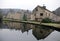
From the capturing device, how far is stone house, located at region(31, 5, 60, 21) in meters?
4.86

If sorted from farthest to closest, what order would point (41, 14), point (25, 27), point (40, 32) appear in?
point (25, 27) → point (41, 14) → point (40, 32)

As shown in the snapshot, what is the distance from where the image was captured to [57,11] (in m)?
4.88

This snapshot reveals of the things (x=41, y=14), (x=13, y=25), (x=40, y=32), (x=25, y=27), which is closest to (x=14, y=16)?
(x=13, y=25)

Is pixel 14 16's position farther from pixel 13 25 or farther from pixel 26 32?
pixel 26 32

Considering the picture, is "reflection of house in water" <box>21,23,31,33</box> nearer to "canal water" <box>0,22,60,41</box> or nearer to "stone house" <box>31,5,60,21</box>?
"canal water" <box>0,22,60,41</box>

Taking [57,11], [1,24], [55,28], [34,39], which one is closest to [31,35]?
[34,39]

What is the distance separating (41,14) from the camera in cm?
496

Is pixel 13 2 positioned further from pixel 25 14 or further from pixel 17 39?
pixel 17 39

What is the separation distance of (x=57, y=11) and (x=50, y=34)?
2.57 feet

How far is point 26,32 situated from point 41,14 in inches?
26.2

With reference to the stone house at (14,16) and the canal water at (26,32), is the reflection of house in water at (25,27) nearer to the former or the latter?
the canal water at (26,32)

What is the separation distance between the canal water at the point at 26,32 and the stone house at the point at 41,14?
24 centimetres

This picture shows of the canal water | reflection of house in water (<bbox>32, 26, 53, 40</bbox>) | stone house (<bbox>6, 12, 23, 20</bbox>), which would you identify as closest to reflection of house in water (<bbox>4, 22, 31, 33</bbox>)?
the canal water

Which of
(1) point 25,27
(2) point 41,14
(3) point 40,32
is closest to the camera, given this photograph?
(3) point 40,32
